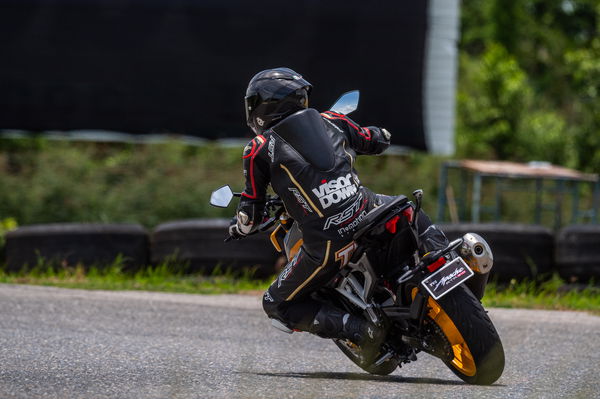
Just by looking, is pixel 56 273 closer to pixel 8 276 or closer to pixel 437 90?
pixel 8 276

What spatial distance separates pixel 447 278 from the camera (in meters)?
5.00

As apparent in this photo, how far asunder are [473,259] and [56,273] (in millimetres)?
6402

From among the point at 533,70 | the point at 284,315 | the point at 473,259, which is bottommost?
the point at 533,70

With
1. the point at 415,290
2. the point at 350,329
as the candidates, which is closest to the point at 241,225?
the point at 350,329

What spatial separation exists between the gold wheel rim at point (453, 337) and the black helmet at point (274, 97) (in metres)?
1.23

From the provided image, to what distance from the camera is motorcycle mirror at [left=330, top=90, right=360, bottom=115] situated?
590 cm

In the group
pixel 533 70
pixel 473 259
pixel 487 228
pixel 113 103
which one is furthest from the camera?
pixel 533 70

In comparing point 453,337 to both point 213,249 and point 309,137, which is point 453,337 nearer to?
point 309,137

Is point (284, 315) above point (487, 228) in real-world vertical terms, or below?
above

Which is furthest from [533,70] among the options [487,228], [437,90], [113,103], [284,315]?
[284,315]

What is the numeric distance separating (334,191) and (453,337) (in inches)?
38.0

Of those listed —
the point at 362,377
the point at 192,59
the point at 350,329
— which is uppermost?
the point at 192,59

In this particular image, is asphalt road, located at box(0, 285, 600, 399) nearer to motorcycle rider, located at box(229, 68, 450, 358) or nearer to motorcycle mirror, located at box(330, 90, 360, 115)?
motorcycle rider, located at box(229, 68, 450, 358)

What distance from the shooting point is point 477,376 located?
5.21m
